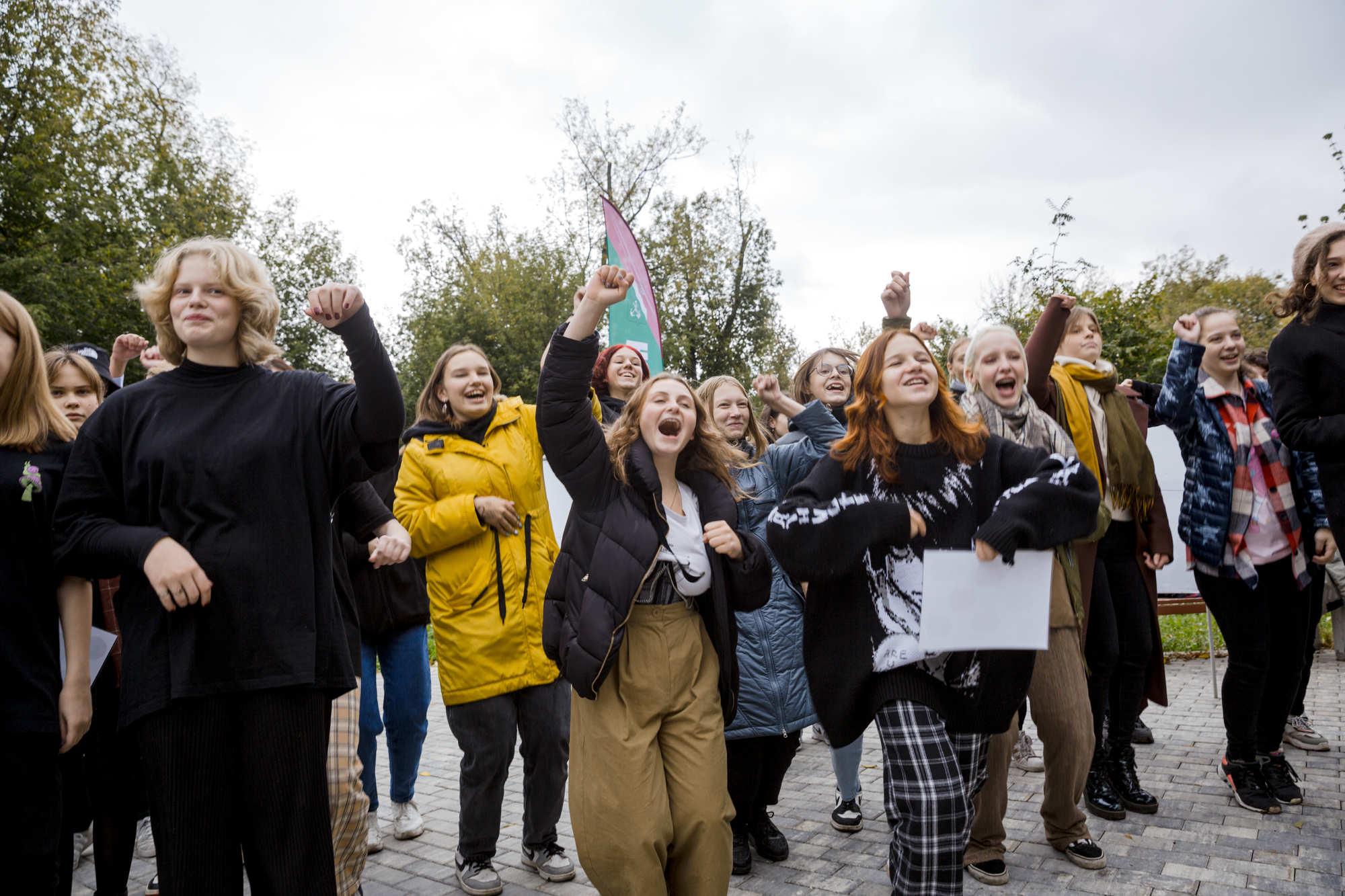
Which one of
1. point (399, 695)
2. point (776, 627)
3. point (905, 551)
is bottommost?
point (399, 695)

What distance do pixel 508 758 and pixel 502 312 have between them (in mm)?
25336

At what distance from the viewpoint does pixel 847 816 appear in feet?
14.1

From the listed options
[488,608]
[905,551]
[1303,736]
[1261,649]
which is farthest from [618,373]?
[1303,736]

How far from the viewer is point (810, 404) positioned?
169 inches

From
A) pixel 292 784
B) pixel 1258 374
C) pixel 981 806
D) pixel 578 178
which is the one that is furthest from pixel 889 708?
pixel 578 178

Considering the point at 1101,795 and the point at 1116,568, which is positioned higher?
the point at 1116,568

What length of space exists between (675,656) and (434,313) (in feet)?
91.6

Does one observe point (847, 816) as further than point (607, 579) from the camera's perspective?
Yes

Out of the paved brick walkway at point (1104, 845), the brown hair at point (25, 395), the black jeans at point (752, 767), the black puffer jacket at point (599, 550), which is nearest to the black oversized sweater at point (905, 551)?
the black puffer jacket at point (599, 550)

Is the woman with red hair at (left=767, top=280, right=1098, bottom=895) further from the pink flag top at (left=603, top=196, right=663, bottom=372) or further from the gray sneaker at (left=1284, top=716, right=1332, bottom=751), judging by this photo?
the pink flag top at (left=603, top=196, right=663, bottom=372)

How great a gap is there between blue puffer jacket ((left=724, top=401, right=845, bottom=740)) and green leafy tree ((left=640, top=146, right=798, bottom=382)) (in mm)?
25757

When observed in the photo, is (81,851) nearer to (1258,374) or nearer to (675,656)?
(675,656)

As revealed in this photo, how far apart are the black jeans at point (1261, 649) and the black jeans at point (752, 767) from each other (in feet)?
7.32

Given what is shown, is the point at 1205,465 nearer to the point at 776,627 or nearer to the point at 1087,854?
the point at 1087,854
